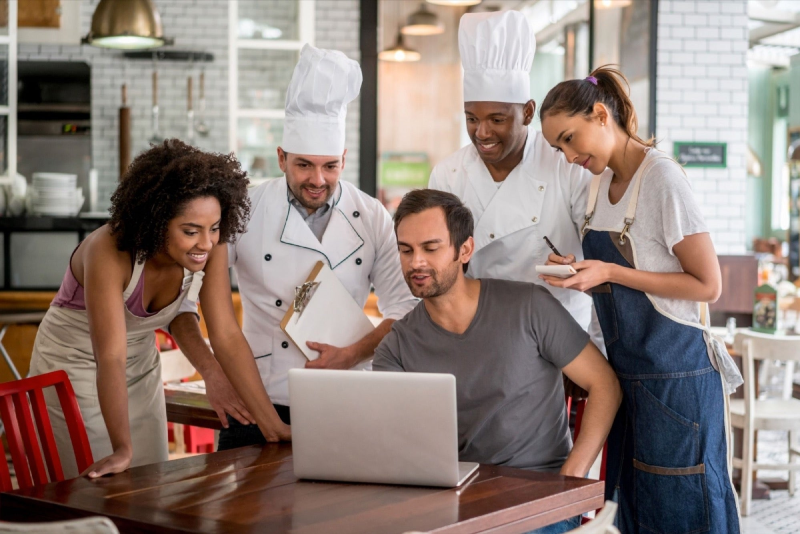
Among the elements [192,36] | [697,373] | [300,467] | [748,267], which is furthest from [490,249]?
[192,36]

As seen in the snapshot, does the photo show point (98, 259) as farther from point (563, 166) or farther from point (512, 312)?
point (563, 166)

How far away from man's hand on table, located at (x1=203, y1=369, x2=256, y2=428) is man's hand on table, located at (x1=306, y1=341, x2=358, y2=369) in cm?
22

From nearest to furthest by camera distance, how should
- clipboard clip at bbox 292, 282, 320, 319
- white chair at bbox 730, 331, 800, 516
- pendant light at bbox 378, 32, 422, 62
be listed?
1. clipboard clip at bbox 292, 282, 320, 319
2. white chair at bbox 730, 331, 800, 516
3. pendant light at bbox 378, 32, 422, 62

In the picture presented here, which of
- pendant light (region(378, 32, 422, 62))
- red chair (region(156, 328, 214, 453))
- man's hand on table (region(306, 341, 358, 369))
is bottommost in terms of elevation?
red chair (region(156, 328, 214, 453))

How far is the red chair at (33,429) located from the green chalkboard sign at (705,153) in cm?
532

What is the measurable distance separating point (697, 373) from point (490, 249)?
749 mm

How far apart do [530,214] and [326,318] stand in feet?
2.18

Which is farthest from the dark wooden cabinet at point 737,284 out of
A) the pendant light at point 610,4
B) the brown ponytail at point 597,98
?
the brown ponytail at point 597,98

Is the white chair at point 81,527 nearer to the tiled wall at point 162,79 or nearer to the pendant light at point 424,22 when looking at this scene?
the tiled wall at point 162,79

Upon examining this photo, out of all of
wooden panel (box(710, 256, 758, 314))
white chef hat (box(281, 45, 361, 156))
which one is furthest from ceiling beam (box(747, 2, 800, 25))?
white chef hat (box(281, 45, 361, 156))

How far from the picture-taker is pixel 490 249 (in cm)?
267

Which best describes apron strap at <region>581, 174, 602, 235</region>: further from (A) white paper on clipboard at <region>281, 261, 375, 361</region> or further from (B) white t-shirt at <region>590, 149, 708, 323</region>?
(A) white paper on clipboard at <region>281, 261, 375, 361</region>

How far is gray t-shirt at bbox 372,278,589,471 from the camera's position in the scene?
85.4 inches

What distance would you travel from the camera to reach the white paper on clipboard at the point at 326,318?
99.9 inches
